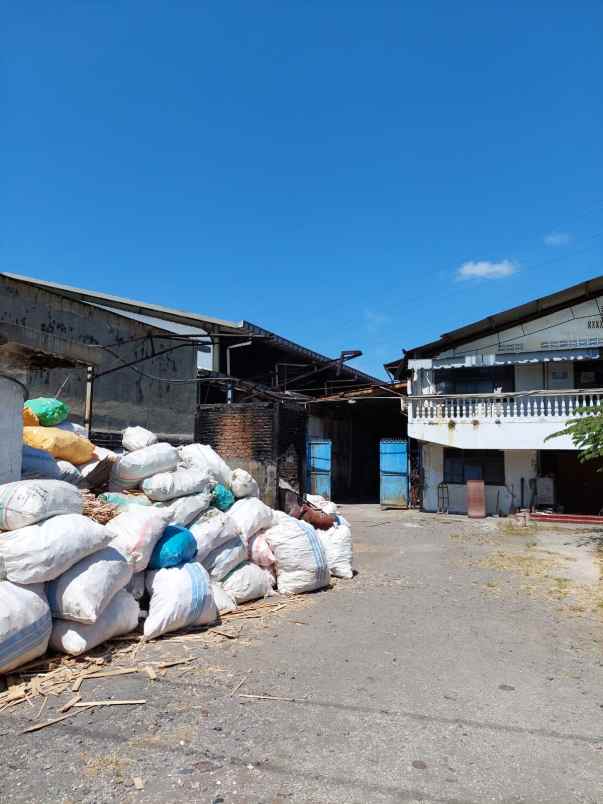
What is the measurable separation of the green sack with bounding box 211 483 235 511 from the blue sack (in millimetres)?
1373

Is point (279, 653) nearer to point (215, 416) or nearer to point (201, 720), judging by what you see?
point (201, 720)

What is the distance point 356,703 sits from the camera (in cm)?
324

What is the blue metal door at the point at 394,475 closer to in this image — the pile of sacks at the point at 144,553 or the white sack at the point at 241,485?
the pile of sacks at the point at 144,553

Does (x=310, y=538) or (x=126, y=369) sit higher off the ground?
(x=126, y=369)

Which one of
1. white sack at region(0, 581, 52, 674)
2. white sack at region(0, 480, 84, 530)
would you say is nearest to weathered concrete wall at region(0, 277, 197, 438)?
white sack at region(0, 480, 84, 530)

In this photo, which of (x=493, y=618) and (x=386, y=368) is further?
(x=386, y=368)

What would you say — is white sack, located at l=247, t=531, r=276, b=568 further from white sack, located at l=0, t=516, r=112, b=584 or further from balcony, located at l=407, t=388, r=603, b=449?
balcony, located at l=407, t=388, r=603, b=449

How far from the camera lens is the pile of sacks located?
11.5 ft

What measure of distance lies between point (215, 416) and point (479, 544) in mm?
5202

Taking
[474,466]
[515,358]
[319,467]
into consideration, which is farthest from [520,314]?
[319,467]

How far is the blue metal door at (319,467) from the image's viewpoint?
1759 centimetres

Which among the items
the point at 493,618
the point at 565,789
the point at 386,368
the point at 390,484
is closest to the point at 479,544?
the point at 493,618

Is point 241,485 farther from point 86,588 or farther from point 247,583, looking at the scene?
point 86,588

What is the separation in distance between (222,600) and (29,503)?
6.37ft
